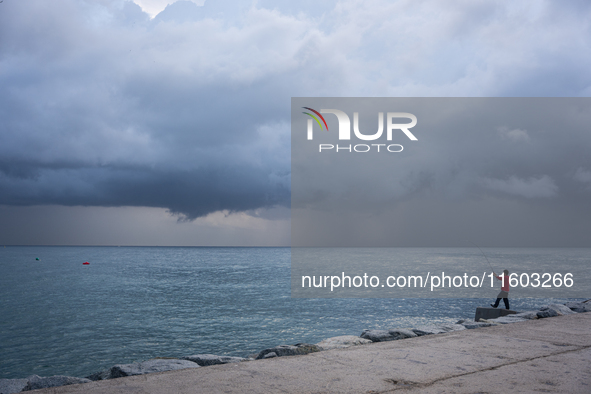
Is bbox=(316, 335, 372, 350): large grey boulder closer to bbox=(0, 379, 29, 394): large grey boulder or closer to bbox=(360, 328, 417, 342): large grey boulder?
bbox=(360, 328, 417, 342): large grey boulder

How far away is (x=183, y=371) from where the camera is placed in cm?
470

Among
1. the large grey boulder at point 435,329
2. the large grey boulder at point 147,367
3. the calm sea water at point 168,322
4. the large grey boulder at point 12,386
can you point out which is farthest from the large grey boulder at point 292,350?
the calm sea water at point 168,322

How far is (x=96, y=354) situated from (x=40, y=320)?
10141 mm

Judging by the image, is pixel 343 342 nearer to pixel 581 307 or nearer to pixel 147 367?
pixel 147 367

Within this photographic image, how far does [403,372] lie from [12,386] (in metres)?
4.73

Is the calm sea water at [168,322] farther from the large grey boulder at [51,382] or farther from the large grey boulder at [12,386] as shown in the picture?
the large grey boulder at [51,382]

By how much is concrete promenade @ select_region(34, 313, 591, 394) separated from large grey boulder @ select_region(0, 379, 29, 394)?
3.48 feet

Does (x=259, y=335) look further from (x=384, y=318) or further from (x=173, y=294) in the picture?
(x=173, y=294)

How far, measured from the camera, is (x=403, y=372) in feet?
15.0

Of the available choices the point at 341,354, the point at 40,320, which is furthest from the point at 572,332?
the point at 40,320

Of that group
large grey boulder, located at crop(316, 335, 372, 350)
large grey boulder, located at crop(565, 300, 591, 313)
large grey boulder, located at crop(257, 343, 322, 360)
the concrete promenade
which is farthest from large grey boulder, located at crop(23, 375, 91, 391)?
large grey boulder, located at crop(565, 300, 591, 313)

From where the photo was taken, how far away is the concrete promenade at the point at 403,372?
4.04 metres

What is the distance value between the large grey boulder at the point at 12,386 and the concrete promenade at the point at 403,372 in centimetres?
106

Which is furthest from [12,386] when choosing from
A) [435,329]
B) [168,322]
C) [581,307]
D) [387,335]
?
[168,322]
